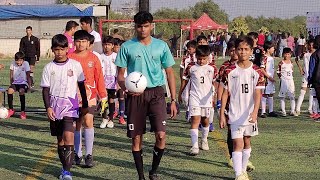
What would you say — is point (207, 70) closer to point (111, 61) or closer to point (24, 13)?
point (111, 61)

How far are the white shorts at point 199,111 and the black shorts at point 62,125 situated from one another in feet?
8.44

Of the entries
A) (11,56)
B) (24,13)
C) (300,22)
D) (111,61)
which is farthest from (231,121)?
(300,22)

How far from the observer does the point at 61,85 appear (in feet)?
25.9

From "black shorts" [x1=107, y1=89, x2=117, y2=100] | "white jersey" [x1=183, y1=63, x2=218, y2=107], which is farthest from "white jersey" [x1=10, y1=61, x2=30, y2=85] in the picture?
"white jersey" [x1=183, y1=63, x2=218, y2=107]

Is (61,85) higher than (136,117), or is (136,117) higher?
(61,85)

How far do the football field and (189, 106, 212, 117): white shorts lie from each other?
1.91 feet

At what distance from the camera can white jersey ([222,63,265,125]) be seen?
25.3ft

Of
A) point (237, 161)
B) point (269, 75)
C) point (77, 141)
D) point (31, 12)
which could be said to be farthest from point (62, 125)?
point (31, 12)

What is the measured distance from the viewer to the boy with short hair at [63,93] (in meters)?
7.83

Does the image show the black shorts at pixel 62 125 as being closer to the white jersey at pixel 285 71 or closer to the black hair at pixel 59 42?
the black hair at pixel 59 42

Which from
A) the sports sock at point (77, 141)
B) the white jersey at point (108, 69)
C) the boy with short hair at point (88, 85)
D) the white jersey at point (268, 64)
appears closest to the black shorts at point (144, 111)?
the boy with short hair at point (88, 85)

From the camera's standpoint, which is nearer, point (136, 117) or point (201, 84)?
point (136, 117)

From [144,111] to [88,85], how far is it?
1708mm

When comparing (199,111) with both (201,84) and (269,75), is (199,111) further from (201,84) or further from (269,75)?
(269,75)
